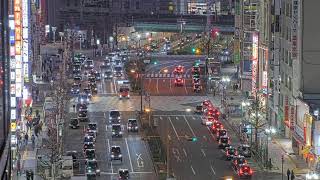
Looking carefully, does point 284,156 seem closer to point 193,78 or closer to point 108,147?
point 108,147

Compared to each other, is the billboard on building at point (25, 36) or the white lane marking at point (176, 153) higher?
the billboard on building at point (25, 36)

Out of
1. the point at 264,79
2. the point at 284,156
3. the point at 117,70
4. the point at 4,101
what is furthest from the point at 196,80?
the point at 4,101

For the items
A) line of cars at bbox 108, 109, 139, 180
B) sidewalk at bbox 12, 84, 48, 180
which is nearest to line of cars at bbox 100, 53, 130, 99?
line of cars at bbox 108, 109, 139, 180

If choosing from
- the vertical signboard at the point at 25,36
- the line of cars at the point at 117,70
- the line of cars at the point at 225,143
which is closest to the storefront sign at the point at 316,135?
the line of cars at the point at 225,143

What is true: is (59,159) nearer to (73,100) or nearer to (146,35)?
(73,100)

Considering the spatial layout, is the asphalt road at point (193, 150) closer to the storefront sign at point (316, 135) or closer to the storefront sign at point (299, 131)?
the storefront sign at point (316, 135)

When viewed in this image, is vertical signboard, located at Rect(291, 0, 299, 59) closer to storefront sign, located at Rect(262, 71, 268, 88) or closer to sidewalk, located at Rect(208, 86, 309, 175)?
sidewalk, located at Rect(208, 86, 309, 175)
